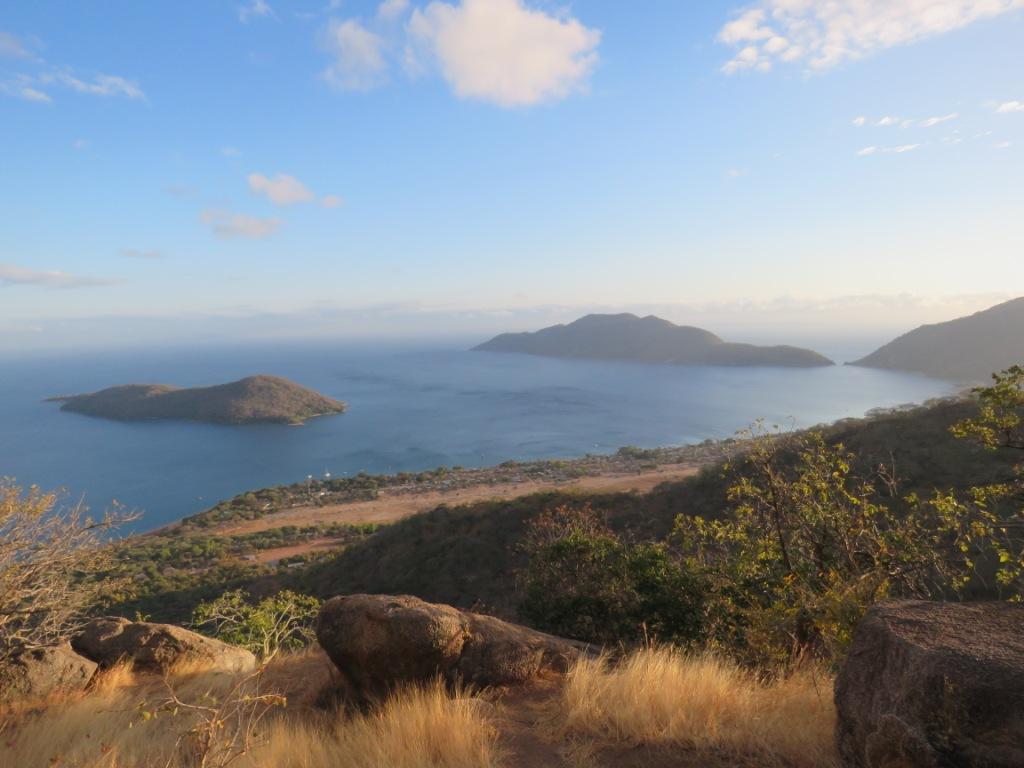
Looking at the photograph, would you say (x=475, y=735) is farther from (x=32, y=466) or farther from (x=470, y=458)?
(x=32, y=466)

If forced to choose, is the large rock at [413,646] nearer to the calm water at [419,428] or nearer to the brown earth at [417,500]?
the brown earth at [417,500]

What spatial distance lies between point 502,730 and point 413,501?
36528 millimetres

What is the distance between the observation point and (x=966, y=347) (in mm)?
93500

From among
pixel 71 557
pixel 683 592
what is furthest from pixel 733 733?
pixel 71 557

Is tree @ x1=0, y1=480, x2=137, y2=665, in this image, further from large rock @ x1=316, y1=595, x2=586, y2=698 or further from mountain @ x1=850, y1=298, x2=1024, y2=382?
mountain @ x1=850, y1=298, x2=1024, y2=382

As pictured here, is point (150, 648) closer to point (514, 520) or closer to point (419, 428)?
point (514, 520)

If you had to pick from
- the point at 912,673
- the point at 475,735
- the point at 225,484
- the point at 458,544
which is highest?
the point at 912,673

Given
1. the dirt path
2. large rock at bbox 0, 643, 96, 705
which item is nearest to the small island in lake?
the dirt path

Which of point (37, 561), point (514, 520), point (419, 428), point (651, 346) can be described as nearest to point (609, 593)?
point (37, 561)

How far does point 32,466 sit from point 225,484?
79.1 feet

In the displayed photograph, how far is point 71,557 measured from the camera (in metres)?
5.88

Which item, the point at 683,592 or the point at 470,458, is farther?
the point at 470,458

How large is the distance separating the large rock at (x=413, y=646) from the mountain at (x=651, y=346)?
13661 centimetres

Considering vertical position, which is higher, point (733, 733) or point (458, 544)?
point (733, 733)
